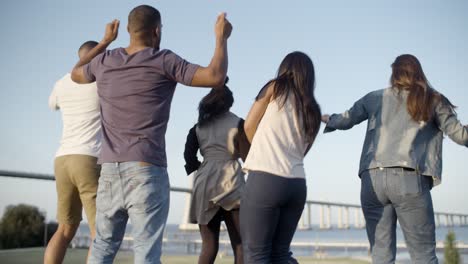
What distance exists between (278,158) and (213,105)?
1.00 m

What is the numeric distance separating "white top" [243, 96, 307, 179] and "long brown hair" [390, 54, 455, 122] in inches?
28.3

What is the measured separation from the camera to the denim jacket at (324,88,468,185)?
2.72 meters

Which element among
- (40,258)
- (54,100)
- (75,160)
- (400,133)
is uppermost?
(54,100)

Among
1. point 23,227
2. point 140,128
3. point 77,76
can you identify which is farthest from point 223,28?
point 23,227

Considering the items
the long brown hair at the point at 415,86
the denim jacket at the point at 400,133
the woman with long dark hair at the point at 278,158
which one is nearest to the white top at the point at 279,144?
the woman with long dark hair at the point at 278,158

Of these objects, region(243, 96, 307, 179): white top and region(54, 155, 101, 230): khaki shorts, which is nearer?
region(243, 96, 307, 179): white top

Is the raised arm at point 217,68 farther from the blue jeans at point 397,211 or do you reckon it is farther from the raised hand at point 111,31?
the blue jeans at point 397,211

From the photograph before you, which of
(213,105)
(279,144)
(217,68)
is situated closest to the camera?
(217,68)

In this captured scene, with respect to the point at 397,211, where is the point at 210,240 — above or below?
below

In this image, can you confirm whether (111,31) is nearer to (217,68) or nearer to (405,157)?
(217,68)

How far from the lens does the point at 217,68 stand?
1.97 meters

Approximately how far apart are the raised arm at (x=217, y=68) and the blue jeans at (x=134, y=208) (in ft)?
1.36

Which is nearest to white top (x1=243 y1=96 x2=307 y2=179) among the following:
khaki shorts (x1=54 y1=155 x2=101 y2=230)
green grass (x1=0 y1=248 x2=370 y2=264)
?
khaki shorts (x1=54 y1=155 x2=101 y2=230)

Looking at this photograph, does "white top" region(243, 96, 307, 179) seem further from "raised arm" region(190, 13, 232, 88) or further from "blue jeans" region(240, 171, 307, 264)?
"raised arm" region(190, 13, 232, 88)
